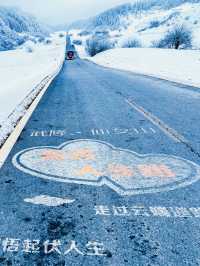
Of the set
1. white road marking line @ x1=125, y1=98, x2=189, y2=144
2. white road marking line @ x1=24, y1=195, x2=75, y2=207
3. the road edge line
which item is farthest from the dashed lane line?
the road edge line

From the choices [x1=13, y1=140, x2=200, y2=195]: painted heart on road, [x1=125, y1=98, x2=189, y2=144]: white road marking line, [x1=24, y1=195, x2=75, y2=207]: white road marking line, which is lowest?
[x1=125, y1=98, x2=189, y2=144]: white road marking line

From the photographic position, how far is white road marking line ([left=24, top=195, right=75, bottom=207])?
319cm

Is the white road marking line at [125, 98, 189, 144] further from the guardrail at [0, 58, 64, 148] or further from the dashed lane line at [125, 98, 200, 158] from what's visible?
the guardrail at [0, 58, 64, 148]

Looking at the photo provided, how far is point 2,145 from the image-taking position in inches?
205

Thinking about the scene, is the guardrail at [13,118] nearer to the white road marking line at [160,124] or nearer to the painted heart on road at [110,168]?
the painted heart on road at [110,168]

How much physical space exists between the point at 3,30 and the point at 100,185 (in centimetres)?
18616

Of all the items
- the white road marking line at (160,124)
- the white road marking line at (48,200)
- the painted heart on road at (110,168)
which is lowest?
the white road marking line at (160,124)

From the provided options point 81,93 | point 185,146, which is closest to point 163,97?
point 81,93

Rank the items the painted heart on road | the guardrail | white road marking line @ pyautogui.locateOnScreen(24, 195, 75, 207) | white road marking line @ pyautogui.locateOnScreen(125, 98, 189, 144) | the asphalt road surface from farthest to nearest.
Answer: the guardrail → white road marking line @ pyautogui.locateOnScreen(125, 98, 189, 144) → the painted heart on road → white road marking line @ pyautogui.locateOnScreen(24, 195, 75, 207) → the asphalt road surface

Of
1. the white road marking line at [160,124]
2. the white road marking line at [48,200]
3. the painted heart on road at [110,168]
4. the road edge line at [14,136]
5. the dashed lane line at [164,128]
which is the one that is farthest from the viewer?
the white road marking line at [160,124]

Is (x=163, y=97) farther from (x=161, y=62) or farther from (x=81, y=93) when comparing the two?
(x=161, y=62)

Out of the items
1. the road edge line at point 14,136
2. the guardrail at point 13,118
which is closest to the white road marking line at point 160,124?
the road edge line at point 14,136

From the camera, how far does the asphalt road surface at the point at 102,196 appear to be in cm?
241

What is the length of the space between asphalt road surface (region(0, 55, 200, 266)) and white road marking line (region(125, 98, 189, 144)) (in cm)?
3
